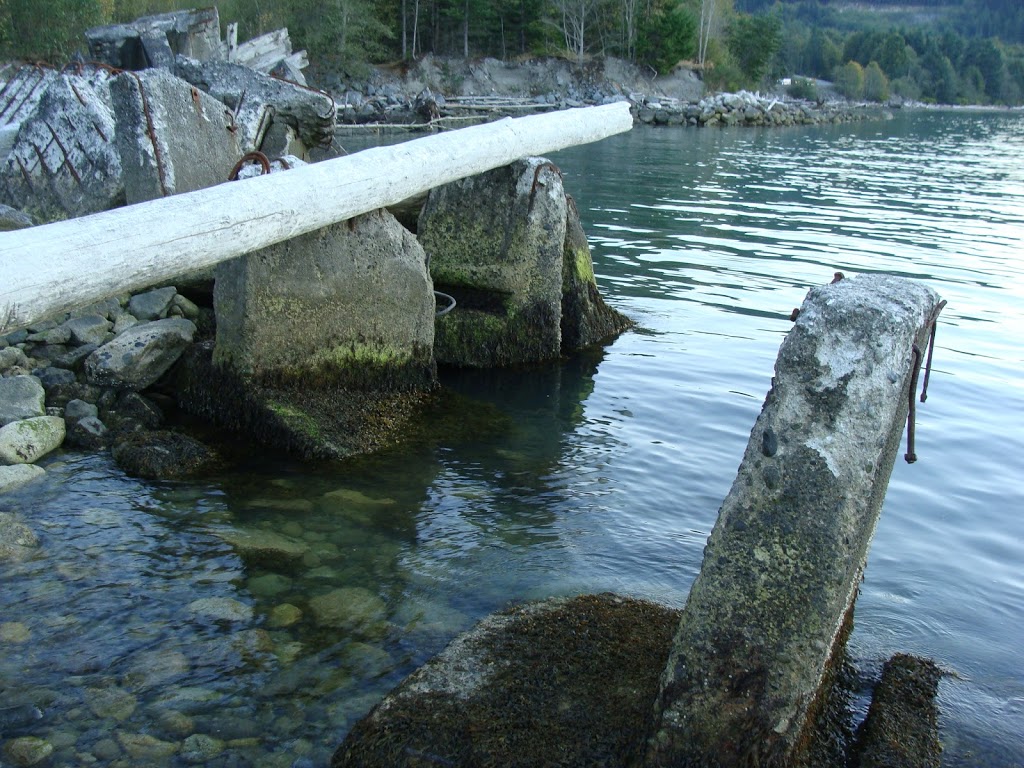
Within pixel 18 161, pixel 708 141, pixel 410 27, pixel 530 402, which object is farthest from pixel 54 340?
pixel 410 27

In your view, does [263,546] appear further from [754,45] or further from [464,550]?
[754,45]

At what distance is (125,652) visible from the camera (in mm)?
3764

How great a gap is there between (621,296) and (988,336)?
385 centimetres

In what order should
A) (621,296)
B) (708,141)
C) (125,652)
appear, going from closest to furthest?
(125,652), (621,296), (708,141)

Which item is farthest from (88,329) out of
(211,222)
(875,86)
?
(875,86)

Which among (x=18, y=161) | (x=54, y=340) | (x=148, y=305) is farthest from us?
(x=18, y=161)

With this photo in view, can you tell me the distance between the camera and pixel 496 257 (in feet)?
25.7

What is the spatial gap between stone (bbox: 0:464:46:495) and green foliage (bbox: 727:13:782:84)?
78.5m

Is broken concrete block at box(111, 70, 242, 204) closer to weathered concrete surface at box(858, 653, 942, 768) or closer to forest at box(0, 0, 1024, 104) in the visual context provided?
weathered concrete surface at box(858, 653, 942, 768)

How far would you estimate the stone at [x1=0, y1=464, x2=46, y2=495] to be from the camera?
513 cm

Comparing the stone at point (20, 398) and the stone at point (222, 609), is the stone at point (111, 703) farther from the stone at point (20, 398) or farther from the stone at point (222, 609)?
the stone at point (20, 398)

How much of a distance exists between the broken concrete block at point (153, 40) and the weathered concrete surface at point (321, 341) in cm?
1357

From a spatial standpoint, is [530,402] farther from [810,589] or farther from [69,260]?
[810,589]

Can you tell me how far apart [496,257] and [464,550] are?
11.8 ft
